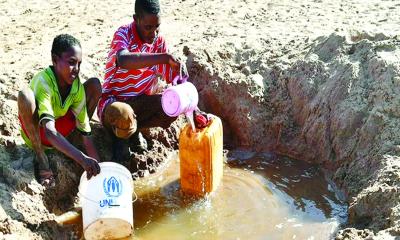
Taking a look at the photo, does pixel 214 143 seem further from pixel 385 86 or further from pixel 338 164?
pixel 385 86

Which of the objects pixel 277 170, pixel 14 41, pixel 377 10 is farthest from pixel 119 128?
pixel 377 10

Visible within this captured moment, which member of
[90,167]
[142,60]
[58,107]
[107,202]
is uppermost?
[142,60]

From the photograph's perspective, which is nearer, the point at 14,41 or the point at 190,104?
the point at 190,104

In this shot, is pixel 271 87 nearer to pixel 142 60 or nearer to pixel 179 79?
pixel 179 79

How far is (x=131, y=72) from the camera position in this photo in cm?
383

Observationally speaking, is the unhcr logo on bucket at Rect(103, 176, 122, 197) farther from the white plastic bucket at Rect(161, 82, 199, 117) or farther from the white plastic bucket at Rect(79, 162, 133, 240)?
the white plastic bucket at Rect(161, 82, 199, 117)

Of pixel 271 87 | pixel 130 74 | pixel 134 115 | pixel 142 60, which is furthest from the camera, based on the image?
pixel 271 87

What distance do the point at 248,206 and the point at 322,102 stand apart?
44.7 inches

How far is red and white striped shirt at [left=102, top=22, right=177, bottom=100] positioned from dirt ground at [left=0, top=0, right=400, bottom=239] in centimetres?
34

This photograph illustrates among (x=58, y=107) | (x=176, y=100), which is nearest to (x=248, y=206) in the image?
(x=176, y=100)

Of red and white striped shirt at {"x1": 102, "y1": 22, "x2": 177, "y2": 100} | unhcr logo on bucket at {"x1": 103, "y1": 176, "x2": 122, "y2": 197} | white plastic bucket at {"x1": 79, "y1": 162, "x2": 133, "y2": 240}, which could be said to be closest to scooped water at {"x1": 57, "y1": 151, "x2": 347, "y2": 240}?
white plastic bucket at {"x1": 79, "y1": 162, "x2": 133, "y2": 240}

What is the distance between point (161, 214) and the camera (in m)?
3.59

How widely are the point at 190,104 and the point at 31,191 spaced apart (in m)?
→ 1.13

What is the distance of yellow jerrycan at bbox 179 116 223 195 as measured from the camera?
3.59 m
